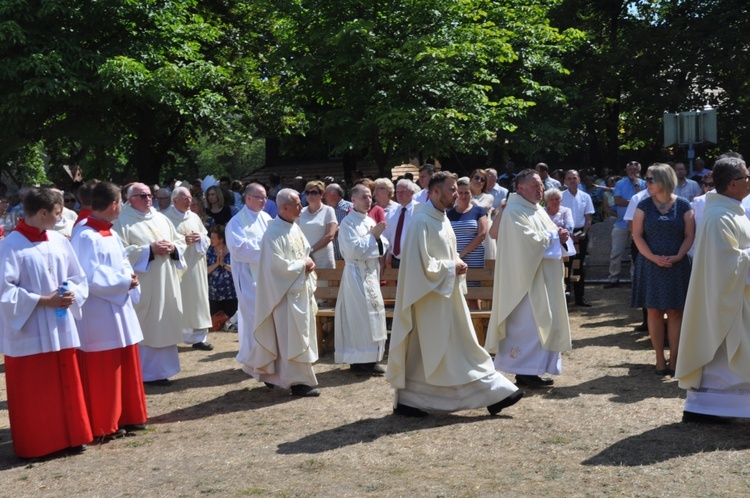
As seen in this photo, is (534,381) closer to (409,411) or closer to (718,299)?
(409,411)

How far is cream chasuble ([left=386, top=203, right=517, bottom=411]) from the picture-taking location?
7.81 metres

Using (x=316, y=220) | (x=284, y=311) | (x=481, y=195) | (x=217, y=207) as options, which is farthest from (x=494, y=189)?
(x=284, y=311)

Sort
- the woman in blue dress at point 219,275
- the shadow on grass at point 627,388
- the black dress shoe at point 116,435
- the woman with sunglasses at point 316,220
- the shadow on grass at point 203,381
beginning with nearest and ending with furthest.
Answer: the black dress shoe at point 116,435 → the shadow on grass at point 627,388 → the shadow on grass at point 203,381 → the woman with sunglasses at point 316,220 → the woman in blue dress at point 219,275

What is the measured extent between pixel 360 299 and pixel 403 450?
11.0 feet

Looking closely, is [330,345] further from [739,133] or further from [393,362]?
[739,133]

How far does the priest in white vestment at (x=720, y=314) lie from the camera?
7180mm

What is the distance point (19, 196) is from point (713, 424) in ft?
44.6

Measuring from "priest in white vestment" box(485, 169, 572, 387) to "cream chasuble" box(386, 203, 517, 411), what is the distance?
108 cm

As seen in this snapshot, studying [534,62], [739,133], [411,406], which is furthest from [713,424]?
[739,133]

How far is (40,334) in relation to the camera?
706 cm

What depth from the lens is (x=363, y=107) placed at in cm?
2114

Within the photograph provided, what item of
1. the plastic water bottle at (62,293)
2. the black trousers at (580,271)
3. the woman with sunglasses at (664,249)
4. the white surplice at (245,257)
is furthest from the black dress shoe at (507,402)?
the black trousers at (580,271)

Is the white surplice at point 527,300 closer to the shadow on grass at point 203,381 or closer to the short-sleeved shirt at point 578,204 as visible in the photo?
the shadow on grass at point 203,381

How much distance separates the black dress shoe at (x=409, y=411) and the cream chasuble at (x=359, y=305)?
6.96ft
